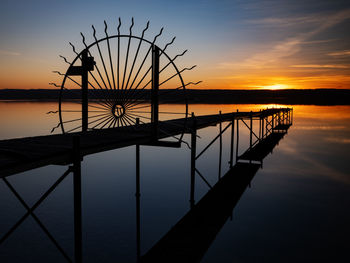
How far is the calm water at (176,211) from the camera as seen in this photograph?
45.6 ft

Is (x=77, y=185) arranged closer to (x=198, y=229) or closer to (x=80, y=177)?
(x=80, y=177)

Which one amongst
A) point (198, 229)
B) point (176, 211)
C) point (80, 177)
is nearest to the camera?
point (80, 177)

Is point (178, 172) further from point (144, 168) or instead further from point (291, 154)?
point (291, 154)

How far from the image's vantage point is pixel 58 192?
22031mm

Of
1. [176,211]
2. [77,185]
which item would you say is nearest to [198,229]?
[77,185]

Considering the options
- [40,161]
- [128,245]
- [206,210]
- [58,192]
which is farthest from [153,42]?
[58,192]

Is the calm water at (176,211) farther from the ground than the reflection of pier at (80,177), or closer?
closer

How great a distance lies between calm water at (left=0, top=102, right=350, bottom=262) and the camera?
45.6 ft

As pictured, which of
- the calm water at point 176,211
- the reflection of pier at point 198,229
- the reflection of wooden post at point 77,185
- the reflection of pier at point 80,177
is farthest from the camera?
the calm water at point 176,211

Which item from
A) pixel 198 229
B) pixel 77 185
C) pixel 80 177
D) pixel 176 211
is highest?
pixel 80 177

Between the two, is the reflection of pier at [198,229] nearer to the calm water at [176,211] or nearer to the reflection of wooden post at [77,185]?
the reflection of wooden post at [77,185]

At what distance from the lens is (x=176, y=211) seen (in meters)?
18.4

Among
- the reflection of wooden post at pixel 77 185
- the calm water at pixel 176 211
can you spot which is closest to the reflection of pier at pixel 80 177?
the reflection of wooden post at pixel 77 185

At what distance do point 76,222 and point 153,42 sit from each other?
562 cm
